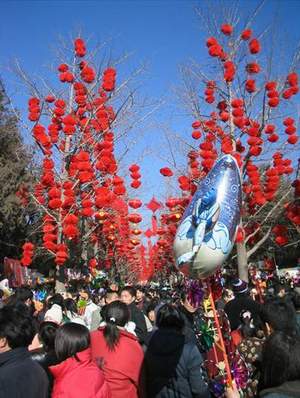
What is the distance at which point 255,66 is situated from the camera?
16297 mm

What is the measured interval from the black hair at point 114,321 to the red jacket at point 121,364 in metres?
0.04

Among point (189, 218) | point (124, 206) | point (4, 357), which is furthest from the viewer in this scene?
point (124, 206)

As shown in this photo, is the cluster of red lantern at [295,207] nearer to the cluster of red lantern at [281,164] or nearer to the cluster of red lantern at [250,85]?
the cluster of red lantern at [281,164]

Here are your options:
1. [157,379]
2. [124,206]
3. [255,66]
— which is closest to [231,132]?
[255,66]

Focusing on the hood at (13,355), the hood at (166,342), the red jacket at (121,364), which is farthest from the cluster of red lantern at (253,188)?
the hood at (13,355)

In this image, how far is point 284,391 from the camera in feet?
8.31

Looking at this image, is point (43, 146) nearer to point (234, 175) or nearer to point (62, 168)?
point (62, 168)

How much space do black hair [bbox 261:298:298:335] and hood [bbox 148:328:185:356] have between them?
730 mm

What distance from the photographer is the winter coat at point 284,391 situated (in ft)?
8.22

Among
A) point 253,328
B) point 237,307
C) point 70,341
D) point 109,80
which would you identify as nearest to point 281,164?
point 109,80

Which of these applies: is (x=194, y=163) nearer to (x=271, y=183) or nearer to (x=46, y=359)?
(x=271, y=183)

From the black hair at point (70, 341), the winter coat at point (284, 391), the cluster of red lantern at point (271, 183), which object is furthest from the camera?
the cluster of red lantern at point (271, 183)

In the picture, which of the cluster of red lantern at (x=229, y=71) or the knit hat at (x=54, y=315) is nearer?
the knit hat at (x=54, y=315)

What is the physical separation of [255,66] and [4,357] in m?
15.0
